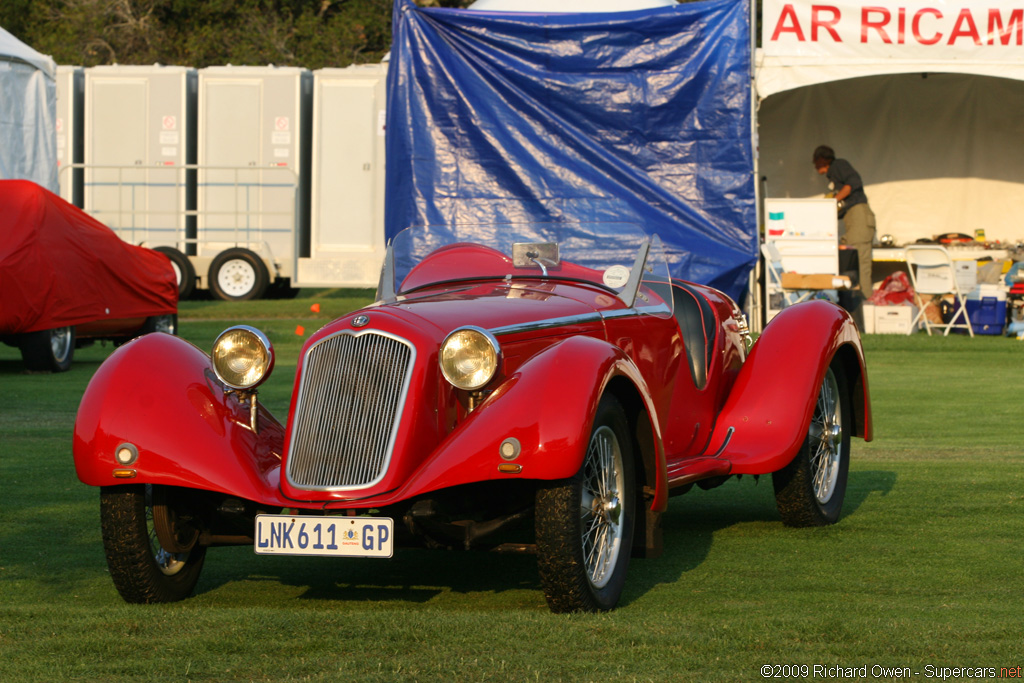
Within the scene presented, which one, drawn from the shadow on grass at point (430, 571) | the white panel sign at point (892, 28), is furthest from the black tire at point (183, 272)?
the shadow on grass at point (430, 571)

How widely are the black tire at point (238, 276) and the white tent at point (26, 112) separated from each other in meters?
3.17

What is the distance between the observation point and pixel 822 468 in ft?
20.9

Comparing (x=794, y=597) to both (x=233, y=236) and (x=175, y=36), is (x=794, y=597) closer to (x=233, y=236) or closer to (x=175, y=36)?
(x=233, y=236)

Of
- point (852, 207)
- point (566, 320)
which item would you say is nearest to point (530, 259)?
point (566, 320)

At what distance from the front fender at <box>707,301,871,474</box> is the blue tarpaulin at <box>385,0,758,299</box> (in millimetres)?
8067

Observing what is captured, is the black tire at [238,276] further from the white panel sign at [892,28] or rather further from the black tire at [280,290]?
the white panel sign at [892,28]

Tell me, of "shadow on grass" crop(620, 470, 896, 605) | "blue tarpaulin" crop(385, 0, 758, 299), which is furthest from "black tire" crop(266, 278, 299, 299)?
"shadow on grass" crop(620, 470, 896, 605)

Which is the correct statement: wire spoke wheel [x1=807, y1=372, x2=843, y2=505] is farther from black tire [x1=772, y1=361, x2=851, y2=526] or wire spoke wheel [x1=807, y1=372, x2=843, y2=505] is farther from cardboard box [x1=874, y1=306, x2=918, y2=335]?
cardboard box [x1=874, y1=306, x2=918, y2=335]

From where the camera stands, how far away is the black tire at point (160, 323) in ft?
46.9

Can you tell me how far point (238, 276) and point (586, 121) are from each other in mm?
8504

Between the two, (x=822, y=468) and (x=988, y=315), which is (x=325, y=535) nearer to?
(x=822, y=468)

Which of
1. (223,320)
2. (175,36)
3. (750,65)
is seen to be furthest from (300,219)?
(175,36)

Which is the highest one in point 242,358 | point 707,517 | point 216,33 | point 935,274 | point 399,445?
point 216,33

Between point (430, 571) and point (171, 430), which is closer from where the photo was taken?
point (171, 430)
